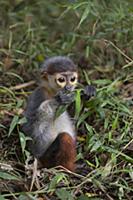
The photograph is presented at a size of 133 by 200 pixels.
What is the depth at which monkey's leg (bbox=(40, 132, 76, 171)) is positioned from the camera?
6.30 metres

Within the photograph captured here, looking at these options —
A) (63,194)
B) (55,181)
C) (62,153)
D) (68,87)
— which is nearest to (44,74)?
(68,87)

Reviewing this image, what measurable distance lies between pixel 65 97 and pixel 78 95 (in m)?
0.20

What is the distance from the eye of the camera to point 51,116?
267 inches

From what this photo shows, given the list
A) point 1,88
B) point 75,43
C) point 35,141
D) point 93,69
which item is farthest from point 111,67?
point 35,141

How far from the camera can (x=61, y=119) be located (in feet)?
22.3

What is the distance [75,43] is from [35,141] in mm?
2452

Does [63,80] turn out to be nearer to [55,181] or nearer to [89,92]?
[89,92]

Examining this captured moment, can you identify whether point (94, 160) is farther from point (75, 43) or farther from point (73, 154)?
point (75, 43)

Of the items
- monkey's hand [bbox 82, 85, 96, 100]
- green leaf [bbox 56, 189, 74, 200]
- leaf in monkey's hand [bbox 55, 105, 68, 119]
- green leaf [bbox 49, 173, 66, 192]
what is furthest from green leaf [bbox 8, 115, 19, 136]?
green leaf [bbox 56, 189, 74, 200]

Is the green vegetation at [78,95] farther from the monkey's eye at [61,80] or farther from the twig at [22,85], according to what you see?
the monkey's eye at [61,80]

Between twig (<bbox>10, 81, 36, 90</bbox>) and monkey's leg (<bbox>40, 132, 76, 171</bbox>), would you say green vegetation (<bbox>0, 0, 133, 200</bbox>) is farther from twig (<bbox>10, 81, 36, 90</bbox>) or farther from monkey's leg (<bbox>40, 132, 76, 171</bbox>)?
monkey's leg (<bbox>40, 132, 76, 171</bbox>)

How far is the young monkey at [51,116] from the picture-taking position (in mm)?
6453

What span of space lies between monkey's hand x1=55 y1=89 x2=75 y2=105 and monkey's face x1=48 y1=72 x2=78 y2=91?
0.14 meters

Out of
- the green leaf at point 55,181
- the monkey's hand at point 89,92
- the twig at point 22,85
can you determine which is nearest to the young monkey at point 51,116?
the monkey's hand at point 89,92
